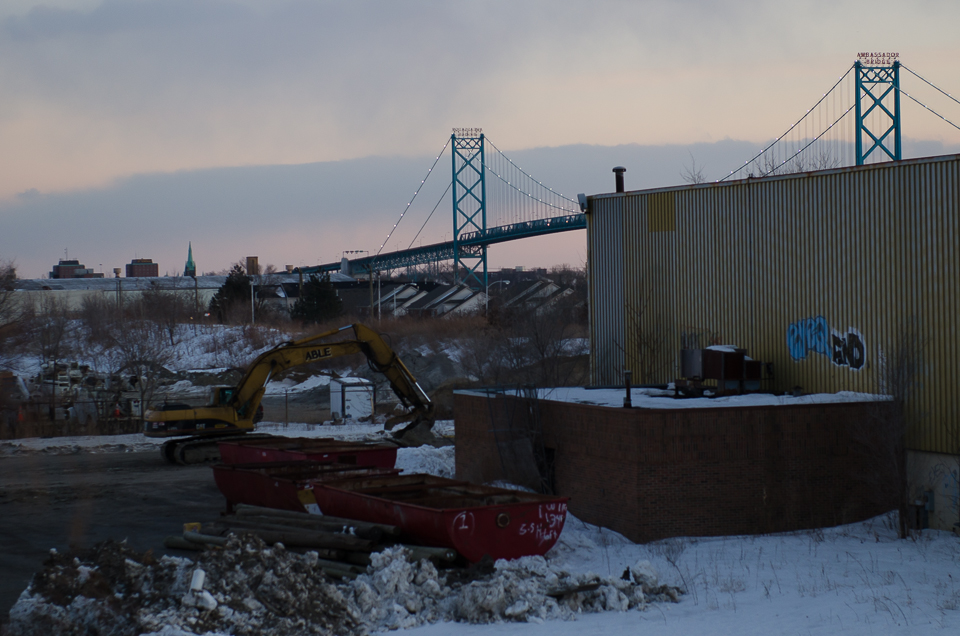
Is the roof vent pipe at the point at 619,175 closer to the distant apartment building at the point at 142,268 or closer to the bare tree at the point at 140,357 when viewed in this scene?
the bare tree at the point at 140,357

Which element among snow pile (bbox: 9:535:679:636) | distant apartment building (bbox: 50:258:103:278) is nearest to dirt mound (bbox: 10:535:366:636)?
snow pile (bbox: 9:535:679:636)

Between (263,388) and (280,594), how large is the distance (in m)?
16.4

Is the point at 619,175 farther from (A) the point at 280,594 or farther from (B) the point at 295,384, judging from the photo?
(B) the point at 295,384

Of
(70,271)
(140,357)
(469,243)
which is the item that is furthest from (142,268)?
(140,357)

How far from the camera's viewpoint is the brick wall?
1483cm

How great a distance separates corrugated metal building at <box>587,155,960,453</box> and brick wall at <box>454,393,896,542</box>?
1.53 m

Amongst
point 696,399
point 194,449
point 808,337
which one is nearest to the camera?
point 696,399

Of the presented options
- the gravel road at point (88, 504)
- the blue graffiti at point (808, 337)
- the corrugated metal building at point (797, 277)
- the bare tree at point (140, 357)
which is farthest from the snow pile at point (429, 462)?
the bare tree at point (140, 357)

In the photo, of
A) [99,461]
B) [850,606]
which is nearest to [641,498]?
[850,606]

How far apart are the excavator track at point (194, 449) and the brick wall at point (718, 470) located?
1284cm

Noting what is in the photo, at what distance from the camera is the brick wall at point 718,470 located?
48.6 ft

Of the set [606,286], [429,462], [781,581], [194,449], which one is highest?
[606,286]

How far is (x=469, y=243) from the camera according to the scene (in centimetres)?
9506

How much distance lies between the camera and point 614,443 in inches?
601
